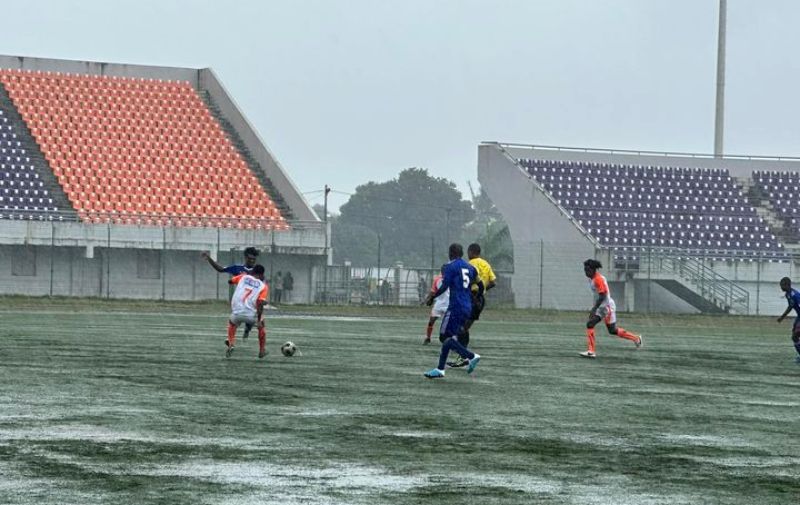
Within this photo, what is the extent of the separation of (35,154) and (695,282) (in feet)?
84.1

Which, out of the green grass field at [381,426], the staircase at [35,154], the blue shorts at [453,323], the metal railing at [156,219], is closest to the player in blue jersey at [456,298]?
the blue shorts at [453,323]

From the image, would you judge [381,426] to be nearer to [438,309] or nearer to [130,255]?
[438,309]

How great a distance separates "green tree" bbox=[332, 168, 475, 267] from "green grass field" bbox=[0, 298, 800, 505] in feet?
391

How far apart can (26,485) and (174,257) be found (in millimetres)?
45746

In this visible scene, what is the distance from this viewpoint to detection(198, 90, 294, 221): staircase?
202ft

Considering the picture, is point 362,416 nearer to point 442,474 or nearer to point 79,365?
point 442,474

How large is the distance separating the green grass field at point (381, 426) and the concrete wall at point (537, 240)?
27.1 m

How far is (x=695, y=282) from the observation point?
5678 cm

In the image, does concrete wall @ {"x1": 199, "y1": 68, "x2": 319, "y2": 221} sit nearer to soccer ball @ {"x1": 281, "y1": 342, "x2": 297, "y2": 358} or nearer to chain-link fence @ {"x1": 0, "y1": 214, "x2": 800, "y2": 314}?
chain-link fence @ {"x1": 0, "y1": 214, "x2": 800, "y2": 314}

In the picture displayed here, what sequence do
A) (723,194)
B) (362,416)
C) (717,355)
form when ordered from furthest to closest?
(723,194) → (717,355) → (362,416)

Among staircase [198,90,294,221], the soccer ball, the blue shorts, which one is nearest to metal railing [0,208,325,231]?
staircase [198,90,294,221]

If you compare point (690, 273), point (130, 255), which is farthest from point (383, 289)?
point (690, 273)

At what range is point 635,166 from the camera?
67.1m

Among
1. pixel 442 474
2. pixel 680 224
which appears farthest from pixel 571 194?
pixel 442 474
